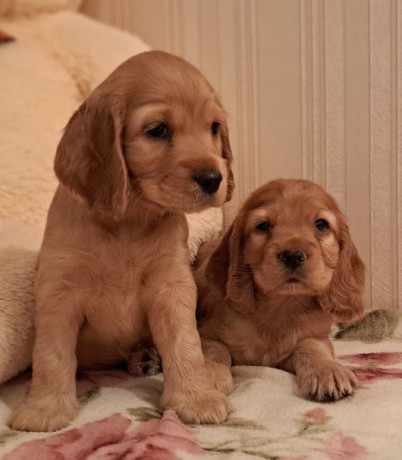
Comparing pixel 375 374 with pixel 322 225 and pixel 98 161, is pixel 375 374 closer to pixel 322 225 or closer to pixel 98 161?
pixel 322 225

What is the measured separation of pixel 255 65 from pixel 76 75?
27.1 inches

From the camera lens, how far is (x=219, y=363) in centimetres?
188

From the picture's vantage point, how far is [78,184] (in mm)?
1660

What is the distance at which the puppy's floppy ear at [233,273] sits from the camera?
78.5 inches

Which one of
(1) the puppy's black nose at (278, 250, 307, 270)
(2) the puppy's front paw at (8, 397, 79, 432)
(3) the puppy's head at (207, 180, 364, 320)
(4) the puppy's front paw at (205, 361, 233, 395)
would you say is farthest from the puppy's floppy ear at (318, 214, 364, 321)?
(2) the puppy's front paw at (8, 397, 79, 432)

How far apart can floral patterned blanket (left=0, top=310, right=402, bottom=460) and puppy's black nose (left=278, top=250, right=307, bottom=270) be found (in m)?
0.31

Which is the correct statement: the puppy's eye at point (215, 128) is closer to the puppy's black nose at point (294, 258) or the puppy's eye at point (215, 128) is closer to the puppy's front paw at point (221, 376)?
the puppy's black nose at point (294, 258)

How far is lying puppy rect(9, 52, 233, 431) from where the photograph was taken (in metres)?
1.62

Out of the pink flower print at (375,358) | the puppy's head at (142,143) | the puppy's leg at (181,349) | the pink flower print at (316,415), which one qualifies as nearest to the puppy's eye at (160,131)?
the puppy's head at (142,143)

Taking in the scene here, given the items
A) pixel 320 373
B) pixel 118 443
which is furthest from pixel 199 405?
pixel 320 373

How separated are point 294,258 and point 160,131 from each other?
46cm

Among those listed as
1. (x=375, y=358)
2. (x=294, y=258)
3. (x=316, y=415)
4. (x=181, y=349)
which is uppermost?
(x=294, y=258)

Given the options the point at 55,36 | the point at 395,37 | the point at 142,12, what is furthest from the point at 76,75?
the point at 395,37

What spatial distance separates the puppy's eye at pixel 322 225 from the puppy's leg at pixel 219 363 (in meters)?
0.42
